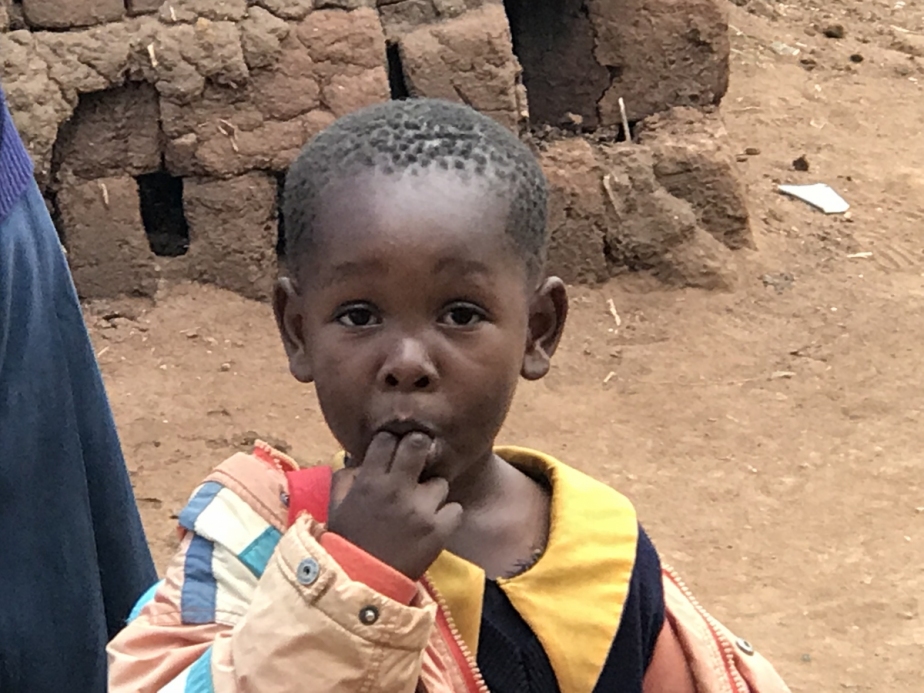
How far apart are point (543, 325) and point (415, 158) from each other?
0.81ft

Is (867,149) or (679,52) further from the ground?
(679,52)

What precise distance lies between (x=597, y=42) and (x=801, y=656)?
97.5 inches

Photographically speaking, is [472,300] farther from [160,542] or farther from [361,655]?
[160,542]

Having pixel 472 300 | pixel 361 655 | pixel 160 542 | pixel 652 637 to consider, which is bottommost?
pixel 160 542

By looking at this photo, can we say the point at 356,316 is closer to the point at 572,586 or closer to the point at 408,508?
the point at 408,508

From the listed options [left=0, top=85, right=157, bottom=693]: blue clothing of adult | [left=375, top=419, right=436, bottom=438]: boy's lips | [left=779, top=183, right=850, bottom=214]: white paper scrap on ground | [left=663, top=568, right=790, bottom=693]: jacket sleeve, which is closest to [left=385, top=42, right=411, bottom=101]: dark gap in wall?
[left=779, top=183, right=850, bottom=214]: white paper scrap on ground

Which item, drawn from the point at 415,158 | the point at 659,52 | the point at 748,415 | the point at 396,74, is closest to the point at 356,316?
the point at 415,158

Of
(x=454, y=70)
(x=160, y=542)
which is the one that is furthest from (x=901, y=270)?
(x=160, y=542)

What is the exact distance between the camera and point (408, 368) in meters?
1.16

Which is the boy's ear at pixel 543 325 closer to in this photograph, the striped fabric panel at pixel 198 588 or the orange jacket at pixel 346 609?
the orange jacket at pixel 346 609

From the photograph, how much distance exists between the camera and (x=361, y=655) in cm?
107

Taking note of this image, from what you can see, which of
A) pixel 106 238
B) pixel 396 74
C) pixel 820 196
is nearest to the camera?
pixel 106 238

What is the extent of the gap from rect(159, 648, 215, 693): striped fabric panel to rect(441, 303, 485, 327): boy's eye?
364mm

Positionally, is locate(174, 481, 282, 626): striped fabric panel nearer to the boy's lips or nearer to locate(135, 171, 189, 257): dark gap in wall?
the boy's lips
